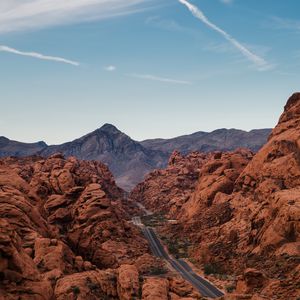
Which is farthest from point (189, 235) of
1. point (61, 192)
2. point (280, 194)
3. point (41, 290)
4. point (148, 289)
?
point (41, 290)

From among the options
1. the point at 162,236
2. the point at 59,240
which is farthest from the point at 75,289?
the point at 162,236

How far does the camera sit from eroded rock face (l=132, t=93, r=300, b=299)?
56.7 metres

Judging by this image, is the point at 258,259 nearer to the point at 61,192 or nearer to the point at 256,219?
the point at 256,219

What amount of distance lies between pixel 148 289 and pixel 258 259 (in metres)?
28.8

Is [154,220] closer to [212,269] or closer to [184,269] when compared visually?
[184,269]

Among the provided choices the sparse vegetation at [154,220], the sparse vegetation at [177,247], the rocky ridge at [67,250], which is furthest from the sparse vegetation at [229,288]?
the sparse vegetation at [154,220]

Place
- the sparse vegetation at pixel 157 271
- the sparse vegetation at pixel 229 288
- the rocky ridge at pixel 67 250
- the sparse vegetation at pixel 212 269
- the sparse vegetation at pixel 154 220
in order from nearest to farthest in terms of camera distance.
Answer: the rocky ridge at pixel 67 250
the sparse vegetation at pixel 229 288
the sparse vegetation at pixel 157 271
the sparse vegetation at pixel 212 269
the sparse vegetation at pixel 154 220

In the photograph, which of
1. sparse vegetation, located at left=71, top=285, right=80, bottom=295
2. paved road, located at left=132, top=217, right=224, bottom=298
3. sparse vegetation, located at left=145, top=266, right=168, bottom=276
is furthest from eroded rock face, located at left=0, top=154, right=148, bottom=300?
paved road, located at left=132, top=217, right=224, bottom=298

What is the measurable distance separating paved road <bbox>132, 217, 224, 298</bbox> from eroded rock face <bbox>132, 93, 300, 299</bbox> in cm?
414

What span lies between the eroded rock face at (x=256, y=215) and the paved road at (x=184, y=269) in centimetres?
414

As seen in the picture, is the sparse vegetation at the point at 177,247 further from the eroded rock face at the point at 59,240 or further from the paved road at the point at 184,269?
the eroded rock face at the point at 59,240

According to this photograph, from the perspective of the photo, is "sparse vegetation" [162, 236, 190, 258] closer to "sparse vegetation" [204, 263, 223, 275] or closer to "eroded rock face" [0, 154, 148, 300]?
"eroded rock face" [0, 154, 148, 300]

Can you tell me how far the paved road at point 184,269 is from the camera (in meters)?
64.7

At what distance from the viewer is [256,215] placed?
75.9 meters
